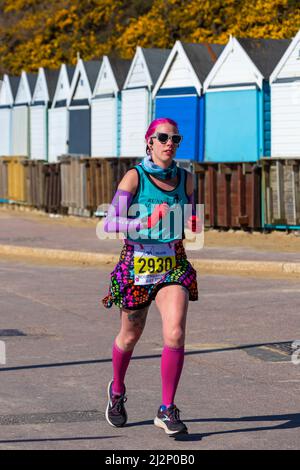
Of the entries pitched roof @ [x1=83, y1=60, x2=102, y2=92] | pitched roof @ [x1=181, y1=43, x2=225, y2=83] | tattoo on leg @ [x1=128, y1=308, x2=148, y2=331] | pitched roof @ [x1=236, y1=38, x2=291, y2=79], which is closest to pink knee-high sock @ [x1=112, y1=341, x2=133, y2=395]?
tattoo on leg @ [x1=128, y1=308, x2=148, y2=331]

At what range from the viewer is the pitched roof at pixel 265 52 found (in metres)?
24.7

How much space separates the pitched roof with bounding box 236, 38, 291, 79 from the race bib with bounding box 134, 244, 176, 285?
1724 centimetres

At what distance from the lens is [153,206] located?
24.9ft

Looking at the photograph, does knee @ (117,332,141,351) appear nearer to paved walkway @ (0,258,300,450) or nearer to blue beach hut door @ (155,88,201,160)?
paved walkway @ (0,258,300,450)

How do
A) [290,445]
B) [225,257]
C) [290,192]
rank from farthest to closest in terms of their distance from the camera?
[290,192], [225,257], [290,445]

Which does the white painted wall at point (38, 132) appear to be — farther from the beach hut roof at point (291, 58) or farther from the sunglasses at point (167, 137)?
the sunglasses at point (167, 137)

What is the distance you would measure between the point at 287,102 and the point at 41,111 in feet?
43.1

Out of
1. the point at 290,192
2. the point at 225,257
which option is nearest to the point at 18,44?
the point at 290,192

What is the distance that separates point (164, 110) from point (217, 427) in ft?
65.7

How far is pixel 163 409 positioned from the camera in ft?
24.4

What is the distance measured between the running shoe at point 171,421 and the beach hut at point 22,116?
2970 centimetres

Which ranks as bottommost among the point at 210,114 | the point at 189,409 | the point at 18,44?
the point at 189,409

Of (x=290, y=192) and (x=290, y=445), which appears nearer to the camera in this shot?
(x=290, y=445)

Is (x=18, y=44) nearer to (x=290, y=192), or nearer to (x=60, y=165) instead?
(x=60, y=165)
